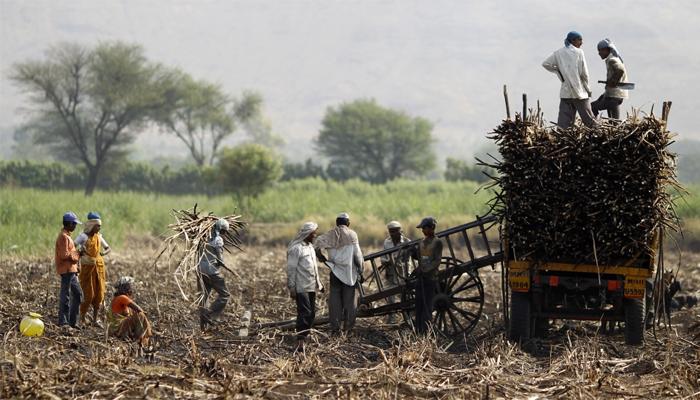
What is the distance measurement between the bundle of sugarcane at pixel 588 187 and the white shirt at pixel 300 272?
2.47m

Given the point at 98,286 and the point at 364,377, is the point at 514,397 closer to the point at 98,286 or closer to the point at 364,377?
the point at 364,377

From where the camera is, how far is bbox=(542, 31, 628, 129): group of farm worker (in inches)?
514

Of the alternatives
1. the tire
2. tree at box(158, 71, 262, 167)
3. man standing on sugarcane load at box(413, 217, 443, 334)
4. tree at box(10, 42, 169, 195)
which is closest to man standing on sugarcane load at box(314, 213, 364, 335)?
man standing on sugarcane load at box(413, 217, 443, 334)

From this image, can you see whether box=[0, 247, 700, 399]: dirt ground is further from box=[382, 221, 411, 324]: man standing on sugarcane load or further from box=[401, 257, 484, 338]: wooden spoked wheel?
box=[382, 221, 411, 324]: man standing on sugarcane load

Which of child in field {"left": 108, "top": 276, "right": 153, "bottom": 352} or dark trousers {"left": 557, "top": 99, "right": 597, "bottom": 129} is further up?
dark trousers {"left": 557, "top": 99, "right": 597, "bottom": 129}

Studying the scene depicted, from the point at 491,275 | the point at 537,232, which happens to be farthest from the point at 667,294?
the point at 491,275

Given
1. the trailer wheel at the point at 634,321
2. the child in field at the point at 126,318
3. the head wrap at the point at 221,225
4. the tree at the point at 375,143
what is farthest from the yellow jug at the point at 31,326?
the tree at the point at 375,143

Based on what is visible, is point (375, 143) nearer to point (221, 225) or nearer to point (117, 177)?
point (117, 177)

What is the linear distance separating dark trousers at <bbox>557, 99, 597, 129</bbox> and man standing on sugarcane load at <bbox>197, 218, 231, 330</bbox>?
4.62m

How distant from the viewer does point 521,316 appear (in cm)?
1248

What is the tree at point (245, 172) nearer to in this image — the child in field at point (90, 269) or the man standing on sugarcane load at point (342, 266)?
the child in field at point (90, 269)

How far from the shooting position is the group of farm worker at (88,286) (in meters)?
11.6

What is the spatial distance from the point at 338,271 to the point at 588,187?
3377mm

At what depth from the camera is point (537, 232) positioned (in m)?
12.0
